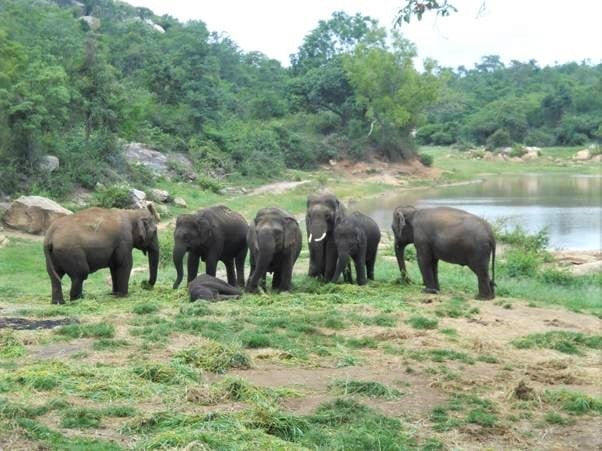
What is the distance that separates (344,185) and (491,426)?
4392cm

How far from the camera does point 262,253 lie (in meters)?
14.5

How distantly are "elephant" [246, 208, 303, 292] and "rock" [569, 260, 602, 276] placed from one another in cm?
828

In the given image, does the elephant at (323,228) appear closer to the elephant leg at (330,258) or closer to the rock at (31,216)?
the elephant leg at (330,258)

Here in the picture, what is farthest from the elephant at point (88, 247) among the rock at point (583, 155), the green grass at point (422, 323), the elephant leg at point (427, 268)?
the rock at point (583, 155)

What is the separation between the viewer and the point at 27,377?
852 centimetres

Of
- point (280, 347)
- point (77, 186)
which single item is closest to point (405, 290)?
point (280, 347)

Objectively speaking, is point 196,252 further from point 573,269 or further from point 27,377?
point 573,269

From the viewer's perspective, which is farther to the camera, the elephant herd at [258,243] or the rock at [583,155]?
the rock at [583,155]

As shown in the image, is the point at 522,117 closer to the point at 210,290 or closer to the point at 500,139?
the point at 500,139

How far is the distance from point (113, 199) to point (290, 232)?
50.0 ft

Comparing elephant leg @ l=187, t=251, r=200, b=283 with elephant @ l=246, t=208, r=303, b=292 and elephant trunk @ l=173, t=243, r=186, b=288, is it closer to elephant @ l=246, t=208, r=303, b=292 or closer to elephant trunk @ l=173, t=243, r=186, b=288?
elephant trunk @ l=173, t=243, r=186, b=288

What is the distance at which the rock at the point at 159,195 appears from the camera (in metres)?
33.7

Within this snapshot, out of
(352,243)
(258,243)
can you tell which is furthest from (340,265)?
(258,243)

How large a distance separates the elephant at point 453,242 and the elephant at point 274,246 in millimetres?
2125
